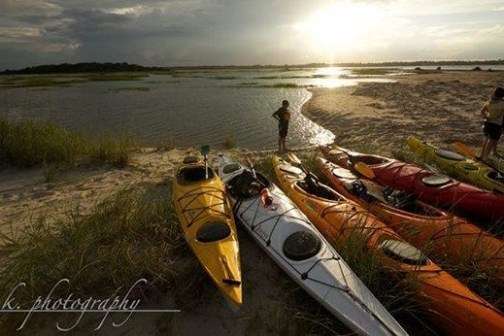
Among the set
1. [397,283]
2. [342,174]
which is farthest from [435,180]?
[397,283]

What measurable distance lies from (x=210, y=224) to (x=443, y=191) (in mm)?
4214

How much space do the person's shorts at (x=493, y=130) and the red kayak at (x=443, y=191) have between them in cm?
337

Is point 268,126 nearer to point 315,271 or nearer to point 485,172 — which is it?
point 485,172

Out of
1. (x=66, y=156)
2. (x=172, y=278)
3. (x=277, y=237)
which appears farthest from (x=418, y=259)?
(x=66, y=156)

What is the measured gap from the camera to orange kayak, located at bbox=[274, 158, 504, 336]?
10.5 ft

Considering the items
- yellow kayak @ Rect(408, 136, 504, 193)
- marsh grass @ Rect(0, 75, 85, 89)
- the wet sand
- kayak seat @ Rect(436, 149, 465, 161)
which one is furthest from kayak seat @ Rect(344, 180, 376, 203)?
marsh grass @ Rect(0, 75, 85, 89)

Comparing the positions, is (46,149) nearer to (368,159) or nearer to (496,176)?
(368,159)

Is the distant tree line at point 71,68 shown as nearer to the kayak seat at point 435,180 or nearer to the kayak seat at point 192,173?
the kayak seat at point 192,173

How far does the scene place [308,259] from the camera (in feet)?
13.0

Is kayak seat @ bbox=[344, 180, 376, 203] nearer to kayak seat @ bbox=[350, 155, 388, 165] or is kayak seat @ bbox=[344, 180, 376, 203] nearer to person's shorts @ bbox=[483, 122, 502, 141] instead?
kayak seat @ bbox=[350, 155, 388, 165]

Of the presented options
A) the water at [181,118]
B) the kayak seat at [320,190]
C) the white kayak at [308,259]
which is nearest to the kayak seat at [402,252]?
the white kayak at [308,259]

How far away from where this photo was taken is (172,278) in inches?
158

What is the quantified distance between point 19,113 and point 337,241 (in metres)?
19.9

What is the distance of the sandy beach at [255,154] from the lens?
12.0ft
